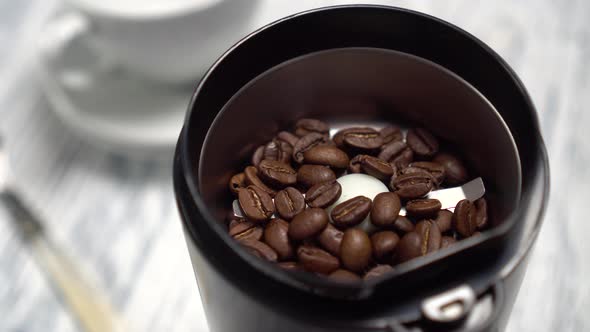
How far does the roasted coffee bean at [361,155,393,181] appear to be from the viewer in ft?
1.69

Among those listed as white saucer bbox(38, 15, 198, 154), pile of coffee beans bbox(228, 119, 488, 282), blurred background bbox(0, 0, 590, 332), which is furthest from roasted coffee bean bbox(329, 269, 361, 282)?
white saucer bbox(38, 15, 198, 154)

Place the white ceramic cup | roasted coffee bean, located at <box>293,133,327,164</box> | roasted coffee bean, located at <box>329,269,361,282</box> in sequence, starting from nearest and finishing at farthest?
roasted coffee bean, located at <box>329,269,361,282</box> → roasted coffee bean, located at <box>293,133,327,164</box> → the white ceramic cup

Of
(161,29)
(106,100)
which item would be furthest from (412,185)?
(106,100)

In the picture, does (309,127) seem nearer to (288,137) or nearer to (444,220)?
(288,137)

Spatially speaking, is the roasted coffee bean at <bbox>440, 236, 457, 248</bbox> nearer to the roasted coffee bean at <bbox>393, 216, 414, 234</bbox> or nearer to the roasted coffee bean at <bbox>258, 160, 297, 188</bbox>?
A: the roasted coffee bean at <bbox>393, 216, 414, 234</bbox>

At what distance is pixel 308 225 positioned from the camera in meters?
0.46

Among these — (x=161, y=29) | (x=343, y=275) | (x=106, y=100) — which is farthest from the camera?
(x=106, y=100)

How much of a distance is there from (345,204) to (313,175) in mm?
41

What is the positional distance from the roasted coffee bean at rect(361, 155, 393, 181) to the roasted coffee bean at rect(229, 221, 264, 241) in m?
0.10

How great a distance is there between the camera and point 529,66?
979mm

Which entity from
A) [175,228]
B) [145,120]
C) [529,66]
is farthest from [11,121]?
[529,66]

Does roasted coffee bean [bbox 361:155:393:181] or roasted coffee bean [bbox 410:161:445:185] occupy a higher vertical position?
roasted coffee bean [bbox 410:161:445:185]

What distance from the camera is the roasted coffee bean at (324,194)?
489 mm

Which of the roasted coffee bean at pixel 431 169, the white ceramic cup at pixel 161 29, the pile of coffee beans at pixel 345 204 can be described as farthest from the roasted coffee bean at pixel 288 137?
the white ceramic cup at pixel 161 29
